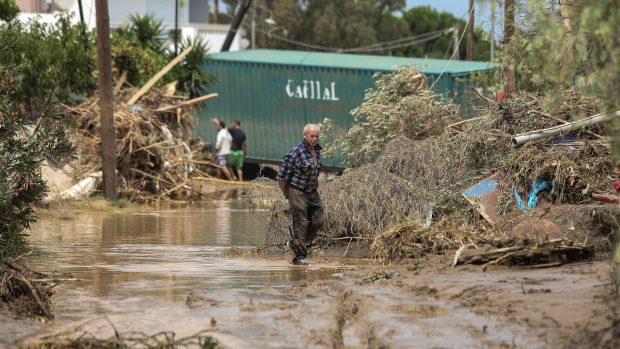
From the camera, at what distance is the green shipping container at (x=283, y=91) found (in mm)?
33094

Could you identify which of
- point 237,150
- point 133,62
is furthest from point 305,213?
point 237,150

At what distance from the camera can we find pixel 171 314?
426 inches

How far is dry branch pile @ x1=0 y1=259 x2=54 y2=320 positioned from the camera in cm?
1074

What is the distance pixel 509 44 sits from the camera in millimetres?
16000

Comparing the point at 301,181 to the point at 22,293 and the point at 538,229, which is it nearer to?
the point at 538,229

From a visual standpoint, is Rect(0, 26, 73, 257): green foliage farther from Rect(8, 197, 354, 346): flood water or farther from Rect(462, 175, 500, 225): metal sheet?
Rect(462, 175, 500, 225): metal sheet

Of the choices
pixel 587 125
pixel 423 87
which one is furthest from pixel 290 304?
pixel 423 87

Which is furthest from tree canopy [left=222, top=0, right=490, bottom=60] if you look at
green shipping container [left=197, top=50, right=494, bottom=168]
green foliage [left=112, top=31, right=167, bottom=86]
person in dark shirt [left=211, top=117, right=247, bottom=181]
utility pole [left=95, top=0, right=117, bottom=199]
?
utility pole [left=95, top=0, right=117, bottom=199]

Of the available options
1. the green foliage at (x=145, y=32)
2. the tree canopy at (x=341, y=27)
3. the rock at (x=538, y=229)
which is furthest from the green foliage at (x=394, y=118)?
the tree canopy at (x=341, y=27)

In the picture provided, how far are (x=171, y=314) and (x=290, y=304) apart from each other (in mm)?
1126

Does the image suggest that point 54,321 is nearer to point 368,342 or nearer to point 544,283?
point 368,342

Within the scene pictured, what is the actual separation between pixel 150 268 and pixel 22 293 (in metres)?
3.29

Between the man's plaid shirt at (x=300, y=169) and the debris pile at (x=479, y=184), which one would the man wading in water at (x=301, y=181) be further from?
the debris pile at (x=479, y=184)

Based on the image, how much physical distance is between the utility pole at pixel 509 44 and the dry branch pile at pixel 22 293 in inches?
249
